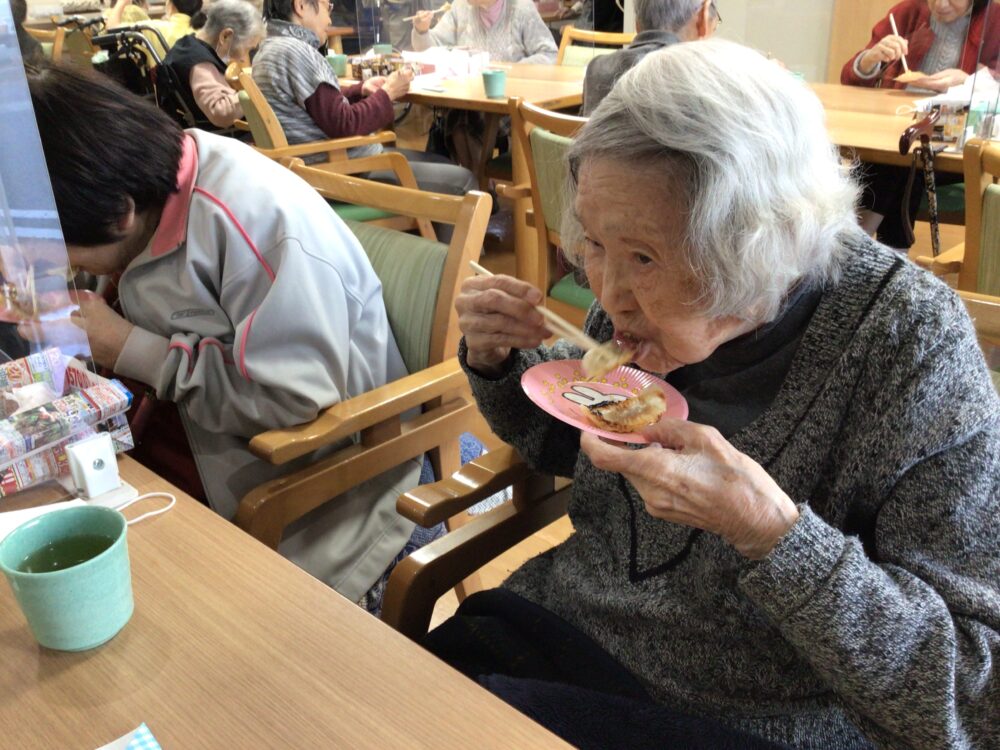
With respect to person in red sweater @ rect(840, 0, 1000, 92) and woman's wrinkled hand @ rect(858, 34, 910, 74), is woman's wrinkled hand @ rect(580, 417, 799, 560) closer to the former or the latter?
person in red sweater @ rect(840, 0, 1000, 92)

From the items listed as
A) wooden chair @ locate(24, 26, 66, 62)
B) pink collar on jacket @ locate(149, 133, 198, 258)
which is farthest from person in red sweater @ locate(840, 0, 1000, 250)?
wooden chair @ locate(24, 26, 66, 62)


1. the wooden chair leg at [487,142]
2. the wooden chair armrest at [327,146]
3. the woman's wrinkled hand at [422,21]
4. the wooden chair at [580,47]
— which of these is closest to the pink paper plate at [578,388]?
the wooden chair armrest at [327,146]

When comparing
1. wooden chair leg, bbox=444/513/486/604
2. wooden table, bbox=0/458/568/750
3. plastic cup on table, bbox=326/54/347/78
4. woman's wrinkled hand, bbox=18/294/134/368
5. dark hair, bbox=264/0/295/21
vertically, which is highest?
dark hair, bbox=264/0/295/21

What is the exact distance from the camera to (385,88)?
368 cm

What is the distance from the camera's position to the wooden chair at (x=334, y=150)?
122 inches

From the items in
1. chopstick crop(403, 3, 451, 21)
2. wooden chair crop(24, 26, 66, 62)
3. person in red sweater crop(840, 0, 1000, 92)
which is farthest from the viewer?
wooden chair crop(24, 26, 66, 62)

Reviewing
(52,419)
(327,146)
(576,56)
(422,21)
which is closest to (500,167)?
(576,56)

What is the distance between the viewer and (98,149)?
48.4 inches

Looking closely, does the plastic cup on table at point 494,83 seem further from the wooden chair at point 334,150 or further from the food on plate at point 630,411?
the food on plate at point 630,411

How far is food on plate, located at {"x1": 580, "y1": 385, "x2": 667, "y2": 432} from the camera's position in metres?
0.92

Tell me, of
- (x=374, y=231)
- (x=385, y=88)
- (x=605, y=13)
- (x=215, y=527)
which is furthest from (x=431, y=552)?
(x=605, y=13)

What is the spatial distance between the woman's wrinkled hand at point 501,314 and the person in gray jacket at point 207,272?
0.29m

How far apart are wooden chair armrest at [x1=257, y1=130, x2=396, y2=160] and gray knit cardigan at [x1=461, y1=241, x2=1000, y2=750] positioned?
247 cm

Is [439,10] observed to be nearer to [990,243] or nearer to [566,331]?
[990,243]
